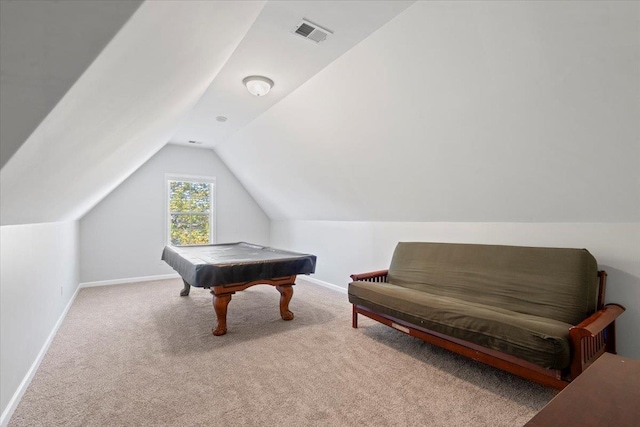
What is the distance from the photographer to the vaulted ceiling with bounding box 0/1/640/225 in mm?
1410

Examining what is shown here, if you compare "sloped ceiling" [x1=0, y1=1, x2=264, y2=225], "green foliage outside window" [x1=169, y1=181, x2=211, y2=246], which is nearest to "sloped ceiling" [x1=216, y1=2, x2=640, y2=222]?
"sloped ceiling" [x1=0, y1=1, x2=264, y2=225]

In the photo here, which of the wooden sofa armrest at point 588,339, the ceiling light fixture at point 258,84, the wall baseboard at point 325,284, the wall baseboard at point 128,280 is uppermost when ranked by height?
the ceiling light fixture at point 258,84

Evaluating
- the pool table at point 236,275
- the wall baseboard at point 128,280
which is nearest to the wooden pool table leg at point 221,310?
the pool table at point 236,275

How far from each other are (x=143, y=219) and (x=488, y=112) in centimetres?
573

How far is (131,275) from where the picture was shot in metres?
Answer: 5.46

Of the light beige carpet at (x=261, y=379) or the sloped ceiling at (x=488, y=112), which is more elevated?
the sloped ceiling at (x=488, y=112)

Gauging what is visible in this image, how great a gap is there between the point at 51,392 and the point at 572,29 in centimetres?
382

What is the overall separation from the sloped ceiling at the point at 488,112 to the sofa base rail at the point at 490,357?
1326mm

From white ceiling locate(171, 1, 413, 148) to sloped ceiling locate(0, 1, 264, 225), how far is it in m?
0.23

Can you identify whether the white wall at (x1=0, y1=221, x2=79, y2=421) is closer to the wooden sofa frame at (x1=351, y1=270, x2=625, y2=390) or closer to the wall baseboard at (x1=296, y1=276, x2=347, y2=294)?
the wooden sofa frame at (x1=351, y1=270, x2=625, y2=390)

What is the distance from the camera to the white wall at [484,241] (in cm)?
219

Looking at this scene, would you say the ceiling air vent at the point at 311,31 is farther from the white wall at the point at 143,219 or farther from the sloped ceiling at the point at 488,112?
the white wall at the point at 143,219

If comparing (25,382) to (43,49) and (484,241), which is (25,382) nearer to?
(43,49)

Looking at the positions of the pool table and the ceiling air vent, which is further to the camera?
the pool table
